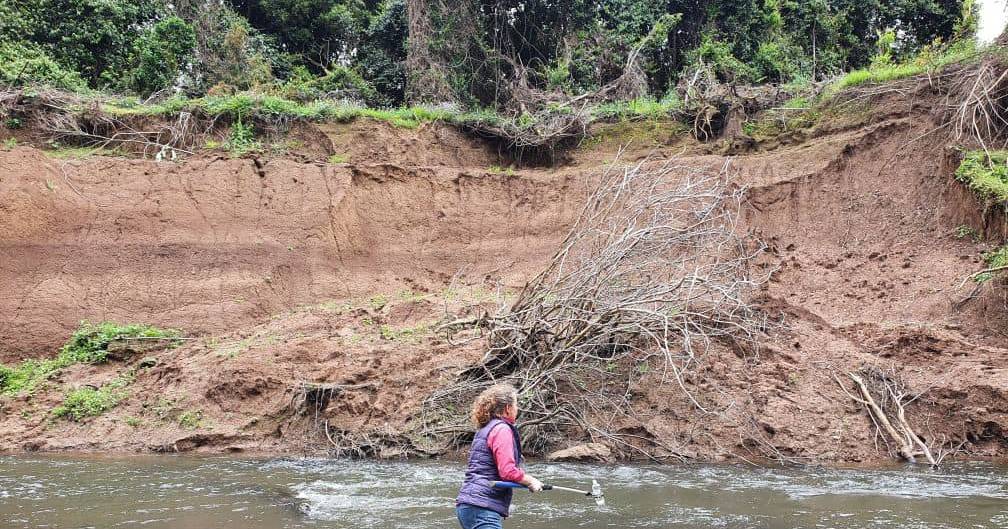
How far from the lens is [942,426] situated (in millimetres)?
9359

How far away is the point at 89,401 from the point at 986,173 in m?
14.5

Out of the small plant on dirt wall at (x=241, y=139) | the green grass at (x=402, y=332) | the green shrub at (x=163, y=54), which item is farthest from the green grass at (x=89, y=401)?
the green shrub at (x=163, y=54)

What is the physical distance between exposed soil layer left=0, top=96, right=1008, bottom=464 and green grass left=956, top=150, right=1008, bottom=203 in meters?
0.39

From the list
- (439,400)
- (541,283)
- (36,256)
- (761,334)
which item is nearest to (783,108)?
(761,334)

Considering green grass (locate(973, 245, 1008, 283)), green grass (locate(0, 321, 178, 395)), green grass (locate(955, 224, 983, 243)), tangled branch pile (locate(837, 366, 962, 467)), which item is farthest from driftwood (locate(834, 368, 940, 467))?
green grass (locate(0, 321, 178, 395))

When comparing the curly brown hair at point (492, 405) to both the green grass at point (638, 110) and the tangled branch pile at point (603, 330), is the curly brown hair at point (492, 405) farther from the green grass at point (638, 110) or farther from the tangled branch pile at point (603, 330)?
the green grass at point (638, 110)

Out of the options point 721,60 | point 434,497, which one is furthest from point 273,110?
point 434,497

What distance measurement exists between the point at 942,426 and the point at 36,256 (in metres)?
14.5

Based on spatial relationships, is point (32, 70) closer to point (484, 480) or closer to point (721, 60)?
point (721, 60)

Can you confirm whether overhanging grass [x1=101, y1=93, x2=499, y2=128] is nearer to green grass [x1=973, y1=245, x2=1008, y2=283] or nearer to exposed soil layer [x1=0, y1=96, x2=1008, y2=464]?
exposed soil layer [x1=0, y1=96, x2=1008, y2=464]

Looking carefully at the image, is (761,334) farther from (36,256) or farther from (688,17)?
(688,17)

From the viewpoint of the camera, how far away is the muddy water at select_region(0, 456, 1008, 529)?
20.4ft

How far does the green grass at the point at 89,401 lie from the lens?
1080cm

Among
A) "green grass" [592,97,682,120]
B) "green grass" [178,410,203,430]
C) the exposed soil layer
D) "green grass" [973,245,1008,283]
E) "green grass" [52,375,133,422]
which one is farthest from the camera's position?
"green grass" [592,97,682,120]
